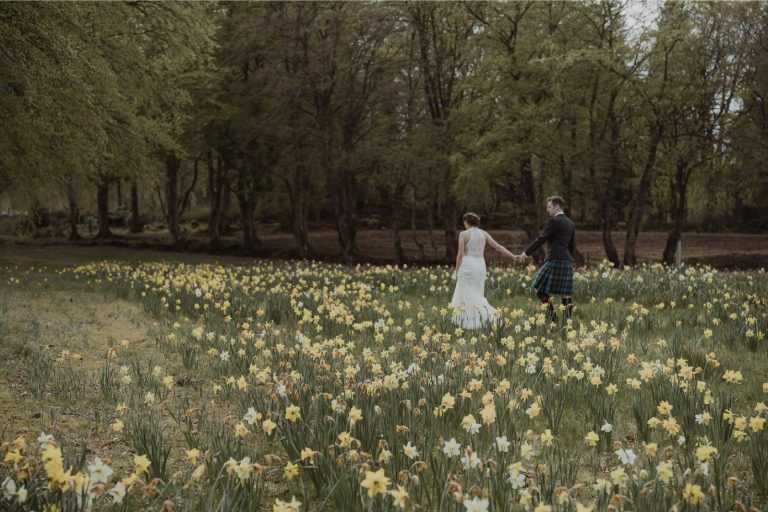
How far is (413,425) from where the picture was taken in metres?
3.76

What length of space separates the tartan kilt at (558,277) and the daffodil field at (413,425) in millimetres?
953

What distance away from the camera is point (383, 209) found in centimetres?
5109

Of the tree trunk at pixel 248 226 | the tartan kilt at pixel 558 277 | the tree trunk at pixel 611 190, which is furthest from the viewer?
the tree trunk at pixel 248 226

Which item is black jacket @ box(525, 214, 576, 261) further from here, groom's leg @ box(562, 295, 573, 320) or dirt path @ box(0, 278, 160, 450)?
dirt path @ box(0, 278, 160, 450)

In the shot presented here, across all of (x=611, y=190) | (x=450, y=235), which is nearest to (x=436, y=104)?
(x=450, y=235)

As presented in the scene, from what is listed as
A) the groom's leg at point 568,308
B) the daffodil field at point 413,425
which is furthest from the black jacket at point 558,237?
the daffodil field at point 413,425

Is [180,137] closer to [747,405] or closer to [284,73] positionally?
[284,73]

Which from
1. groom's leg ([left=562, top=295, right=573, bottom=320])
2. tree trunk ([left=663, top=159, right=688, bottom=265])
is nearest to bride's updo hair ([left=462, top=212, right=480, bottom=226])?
groom's leg ([left=562, top=295, right=573, bottom=320])

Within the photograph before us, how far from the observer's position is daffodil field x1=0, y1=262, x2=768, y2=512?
282cm

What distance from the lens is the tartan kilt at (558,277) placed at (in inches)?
356

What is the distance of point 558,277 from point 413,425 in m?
5.88

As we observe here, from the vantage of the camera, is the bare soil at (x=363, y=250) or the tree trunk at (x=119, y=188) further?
the tree trunk at (x=119, y=188)

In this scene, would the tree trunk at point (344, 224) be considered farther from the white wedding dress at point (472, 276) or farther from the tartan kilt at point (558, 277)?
the tartan kilt at point (558, 277)

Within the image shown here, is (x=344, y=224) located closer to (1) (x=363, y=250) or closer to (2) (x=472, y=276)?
(1) (x=363, y=250)
